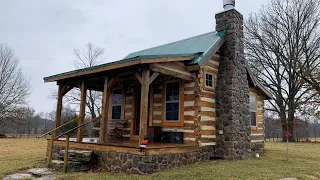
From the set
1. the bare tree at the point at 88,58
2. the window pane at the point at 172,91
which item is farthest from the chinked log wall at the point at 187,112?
the bare tree at the point at 88,58

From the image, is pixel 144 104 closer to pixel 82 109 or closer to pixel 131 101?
pixel 82 109

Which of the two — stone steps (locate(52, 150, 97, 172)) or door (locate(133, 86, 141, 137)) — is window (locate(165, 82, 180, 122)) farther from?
stone steps (locate(52, 150, 97, 172))

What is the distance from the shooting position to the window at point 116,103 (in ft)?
41.2

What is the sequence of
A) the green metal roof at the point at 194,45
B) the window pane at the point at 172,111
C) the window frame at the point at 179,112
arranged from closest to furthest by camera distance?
the window frame at the point at 179,112
the window pane at the point at 172,111
the green metal roof at the point at 194,45

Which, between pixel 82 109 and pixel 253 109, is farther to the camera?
pixel 253 109

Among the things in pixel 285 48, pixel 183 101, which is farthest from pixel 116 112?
pixel 285 48

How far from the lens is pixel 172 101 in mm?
10344

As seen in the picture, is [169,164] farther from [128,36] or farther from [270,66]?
[128,36]

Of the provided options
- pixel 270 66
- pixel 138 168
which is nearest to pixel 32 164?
pixel 138 168

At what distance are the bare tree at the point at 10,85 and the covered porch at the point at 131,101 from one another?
23.7m

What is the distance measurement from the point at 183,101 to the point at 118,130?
3706 mm

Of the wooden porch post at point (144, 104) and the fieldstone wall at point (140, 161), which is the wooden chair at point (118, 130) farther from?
the wooden porch post at point (144, 104)

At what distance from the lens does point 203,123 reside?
388 inches

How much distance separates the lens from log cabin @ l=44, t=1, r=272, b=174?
8.22 meters
